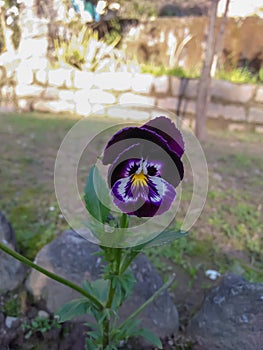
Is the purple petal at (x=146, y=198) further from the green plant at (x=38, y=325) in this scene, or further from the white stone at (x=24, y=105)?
the white stone at (x=24, y=105)

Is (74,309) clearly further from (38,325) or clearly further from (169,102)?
(169,102)

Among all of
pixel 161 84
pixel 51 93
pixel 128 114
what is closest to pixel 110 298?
pixel 128 114

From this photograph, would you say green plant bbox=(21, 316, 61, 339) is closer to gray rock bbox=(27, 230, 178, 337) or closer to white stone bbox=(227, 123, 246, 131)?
gray rock bbox=(27, 230, 178, 337)

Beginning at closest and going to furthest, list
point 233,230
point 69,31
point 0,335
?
1. point 0,335
2. point 233,230
3. point 69,31

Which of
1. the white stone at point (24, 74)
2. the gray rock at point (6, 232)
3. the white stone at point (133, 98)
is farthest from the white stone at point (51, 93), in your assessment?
the gray rock at point (6, 232)

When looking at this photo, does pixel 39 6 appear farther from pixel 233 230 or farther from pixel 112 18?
pixel 233 230

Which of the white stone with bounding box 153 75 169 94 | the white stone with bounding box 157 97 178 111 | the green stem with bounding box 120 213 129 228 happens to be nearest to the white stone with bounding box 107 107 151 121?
the white stone with bounding box 157 97 178 111

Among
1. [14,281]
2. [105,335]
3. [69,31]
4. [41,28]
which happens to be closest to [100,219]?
[105,335]
